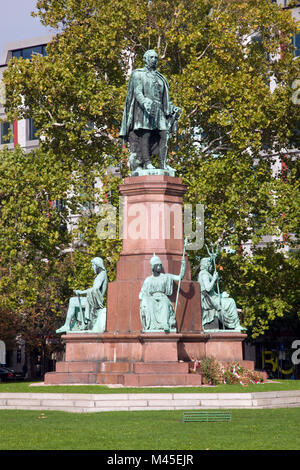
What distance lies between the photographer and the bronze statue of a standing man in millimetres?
23828

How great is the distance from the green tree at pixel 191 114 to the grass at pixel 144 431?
1894cm

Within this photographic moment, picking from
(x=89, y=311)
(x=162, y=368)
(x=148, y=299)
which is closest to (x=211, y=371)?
(x=162, y=368)

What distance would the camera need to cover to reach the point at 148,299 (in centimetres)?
2083

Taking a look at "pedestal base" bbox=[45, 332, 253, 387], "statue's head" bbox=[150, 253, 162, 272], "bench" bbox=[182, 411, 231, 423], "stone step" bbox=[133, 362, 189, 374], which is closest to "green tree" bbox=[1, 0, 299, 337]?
"pedestal base" bbox=[45, 332, 253, 387]

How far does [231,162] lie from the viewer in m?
36.2

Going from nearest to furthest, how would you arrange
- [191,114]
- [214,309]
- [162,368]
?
[162,368] < [214,309] < [191,114]

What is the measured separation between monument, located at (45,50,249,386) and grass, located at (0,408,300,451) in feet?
13.1

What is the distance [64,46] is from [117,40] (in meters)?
2.31

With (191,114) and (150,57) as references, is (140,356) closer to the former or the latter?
(150,57)

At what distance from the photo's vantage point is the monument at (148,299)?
2042 cm

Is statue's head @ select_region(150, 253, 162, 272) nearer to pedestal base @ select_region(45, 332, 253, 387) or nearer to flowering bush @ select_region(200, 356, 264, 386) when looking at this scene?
pedestal base @ select_region(45, 332, 253, 387)

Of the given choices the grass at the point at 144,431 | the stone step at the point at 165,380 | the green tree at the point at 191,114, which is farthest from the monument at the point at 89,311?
the green tree at the point at 191,114

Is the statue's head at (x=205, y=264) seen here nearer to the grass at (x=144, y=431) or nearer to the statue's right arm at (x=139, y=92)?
the statue's right arm at (x=139, y=92)

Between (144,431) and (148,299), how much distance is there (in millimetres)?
7747
